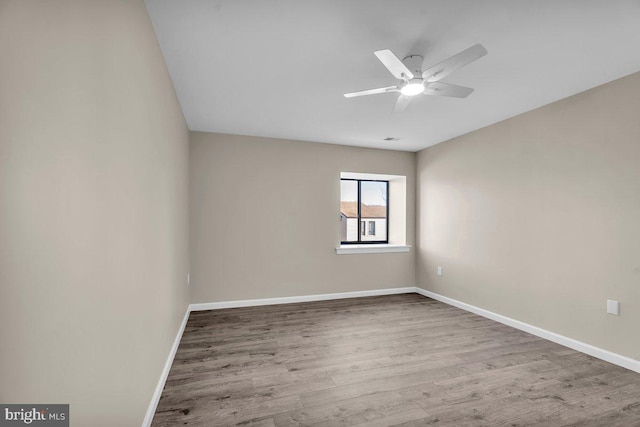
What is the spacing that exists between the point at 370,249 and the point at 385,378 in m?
2.61

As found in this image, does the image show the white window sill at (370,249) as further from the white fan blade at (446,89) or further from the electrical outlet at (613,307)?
the white fan blade at (446,89)

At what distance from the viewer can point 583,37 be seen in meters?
1.93

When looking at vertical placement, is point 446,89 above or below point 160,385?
above

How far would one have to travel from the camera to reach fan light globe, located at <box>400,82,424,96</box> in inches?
83.5

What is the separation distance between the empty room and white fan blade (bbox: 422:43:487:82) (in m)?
0.01

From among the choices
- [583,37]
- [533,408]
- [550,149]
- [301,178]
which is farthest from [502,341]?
[301,178]

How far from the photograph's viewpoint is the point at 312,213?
177 inches

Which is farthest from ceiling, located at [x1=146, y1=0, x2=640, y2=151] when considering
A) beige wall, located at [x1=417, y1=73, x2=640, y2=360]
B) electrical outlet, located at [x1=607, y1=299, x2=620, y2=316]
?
electrical outlet, located at [x1=607, y1=299, x2=620, y2=316]

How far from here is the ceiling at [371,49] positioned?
5.48 ft

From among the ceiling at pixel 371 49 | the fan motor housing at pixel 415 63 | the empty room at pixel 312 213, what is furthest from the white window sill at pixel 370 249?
the fan motor housing at pixel 415 63

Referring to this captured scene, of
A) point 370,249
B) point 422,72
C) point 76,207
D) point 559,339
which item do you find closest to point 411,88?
point 422,72

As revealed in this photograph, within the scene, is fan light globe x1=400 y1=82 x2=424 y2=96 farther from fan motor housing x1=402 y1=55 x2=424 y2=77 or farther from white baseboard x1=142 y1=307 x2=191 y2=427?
white baseboard x1=142 y1=307 x2=191 y2=427

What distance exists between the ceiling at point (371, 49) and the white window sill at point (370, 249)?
214cm

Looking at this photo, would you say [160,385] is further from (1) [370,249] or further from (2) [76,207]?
(1) [370,249]
